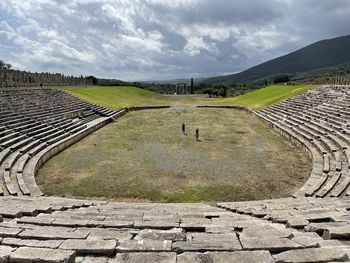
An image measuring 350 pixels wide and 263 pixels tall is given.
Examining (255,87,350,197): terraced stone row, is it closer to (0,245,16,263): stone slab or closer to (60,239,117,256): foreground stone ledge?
(60,239,117,256): foreground stone ledge

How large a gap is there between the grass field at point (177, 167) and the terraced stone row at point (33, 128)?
1.03 m

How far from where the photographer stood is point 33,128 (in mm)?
27438

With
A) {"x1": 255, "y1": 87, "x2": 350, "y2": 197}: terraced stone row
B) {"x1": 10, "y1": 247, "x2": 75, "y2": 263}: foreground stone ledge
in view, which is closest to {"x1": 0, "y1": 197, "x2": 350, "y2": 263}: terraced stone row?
{"x1": 10, "y1": 247, "x2": 75, "y2": 263}: foreground stone ledge

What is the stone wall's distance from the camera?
45.5m

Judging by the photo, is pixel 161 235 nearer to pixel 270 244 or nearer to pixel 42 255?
pixel 270 244

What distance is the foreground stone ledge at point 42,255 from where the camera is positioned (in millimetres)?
4676

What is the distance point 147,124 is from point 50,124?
492 inches

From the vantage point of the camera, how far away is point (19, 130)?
25.4 m

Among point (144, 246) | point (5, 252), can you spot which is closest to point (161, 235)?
point (144, 246)

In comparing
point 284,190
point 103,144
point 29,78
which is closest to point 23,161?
point 103,144

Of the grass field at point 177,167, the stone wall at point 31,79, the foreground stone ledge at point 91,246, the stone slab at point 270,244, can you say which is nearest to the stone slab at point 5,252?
the foreground stone ledge at point 91,246

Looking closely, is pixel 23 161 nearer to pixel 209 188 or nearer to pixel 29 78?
pixel 209 188

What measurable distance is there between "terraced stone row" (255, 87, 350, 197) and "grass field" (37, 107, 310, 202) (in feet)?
3.40

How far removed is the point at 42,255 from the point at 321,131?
25.6 metres
